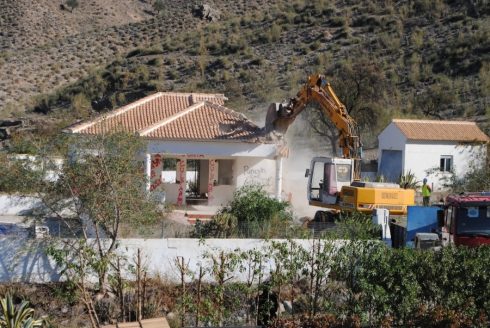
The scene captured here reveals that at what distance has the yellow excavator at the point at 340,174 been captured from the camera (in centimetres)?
2472

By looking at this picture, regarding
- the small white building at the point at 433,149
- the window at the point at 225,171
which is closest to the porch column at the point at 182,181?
the window at the point at 225,171

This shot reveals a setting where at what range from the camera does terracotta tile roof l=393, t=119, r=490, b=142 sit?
37.6 meters

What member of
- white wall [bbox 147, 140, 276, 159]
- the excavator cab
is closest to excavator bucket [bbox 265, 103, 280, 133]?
white wall [bbox 147, 140, 276, 159]

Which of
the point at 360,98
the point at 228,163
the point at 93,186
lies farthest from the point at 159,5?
the point at 93,186

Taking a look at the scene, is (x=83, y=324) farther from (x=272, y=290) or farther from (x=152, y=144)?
(x=152, y=144)

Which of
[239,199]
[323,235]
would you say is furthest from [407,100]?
[323,235]

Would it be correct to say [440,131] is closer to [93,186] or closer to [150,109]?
[150,109]

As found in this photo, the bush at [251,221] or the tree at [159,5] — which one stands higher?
the tree at [159,5]

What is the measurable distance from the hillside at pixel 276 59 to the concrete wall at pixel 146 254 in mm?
26603

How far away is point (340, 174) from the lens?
27.4 m

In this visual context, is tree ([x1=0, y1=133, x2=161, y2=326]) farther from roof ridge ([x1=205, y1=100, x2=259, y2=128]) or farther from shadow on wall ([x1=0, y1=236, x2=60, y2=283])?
roof ridge ([x1=205, y1=100, x2=259, y2=128])

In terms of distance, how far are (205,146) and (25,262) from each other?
13.5 metres

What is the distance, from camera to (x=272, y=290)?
58.1ft

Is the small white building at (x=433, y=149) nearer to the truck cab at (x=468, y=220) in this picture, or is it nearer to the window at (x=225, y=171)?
the window at (x=225, y=171)
